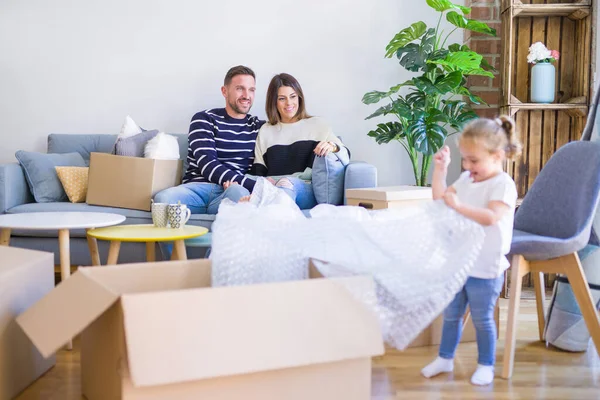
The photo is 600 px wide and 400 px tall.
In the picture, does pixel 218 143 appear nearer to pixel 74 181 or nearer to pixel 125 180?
pixel 125 180

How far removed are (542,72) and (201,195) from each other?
Result: 1769 millimetres

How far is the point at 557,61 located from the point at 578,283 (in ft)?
5.37

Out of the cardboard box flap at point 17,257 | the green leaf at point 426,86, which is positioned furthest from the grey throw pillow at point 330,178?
the cardboard box flap at point 17,257

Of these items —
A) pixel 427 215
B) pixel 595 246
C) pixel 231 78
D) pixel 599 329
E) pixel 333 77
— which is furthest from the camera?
pixel 333 77

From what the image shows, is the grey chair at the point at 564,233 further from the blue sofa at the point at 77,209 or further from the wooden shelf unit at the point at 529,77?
the wooden shelf unit at the point at 529,77

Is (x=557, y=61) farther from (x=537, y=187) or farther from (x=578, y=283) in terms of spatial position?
(x=578, y=283)

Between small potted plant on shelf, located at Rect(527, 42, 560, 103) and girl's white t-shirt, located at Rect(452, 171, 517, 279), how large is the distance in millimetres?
1496

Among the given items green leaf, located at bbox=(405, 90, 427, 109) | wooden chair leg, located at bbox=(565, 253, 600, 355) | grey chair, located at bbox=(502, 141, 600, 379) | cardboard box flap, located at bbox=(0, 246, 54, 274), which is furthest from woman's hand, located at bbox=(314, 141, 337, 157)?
cardboard box flap, located at bbox=(0, 246, 54, 274)

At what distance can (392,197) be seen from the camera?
7.88 feet

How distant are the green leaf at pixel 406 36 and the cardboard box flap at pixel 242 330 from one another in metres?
1.99

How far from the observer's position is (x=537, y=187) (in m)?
2.24

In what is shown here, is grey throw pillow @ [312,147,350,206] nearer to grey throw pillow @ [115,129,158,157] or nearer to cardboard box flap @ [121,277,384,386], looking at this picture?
grey throw pillow @ [115,129,158,157]

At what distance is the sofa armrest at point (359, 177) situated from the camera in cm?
278

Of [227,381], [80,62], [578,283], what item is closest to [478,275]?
[578,283]
